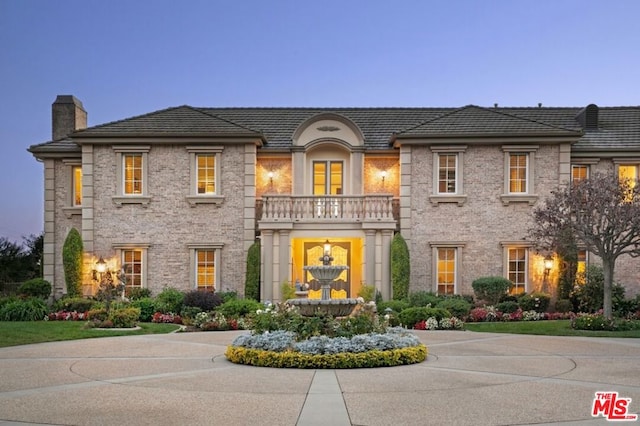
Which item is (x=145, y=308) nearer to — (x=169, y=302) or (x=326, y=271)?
(x=169, y=302)

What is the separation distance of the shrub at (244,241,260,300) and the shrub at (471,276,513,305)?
8.22m

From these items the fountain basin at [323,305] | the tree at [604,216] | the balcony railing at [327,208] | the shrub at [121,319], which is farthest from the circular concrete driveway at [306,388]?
the balcony railing at [327,208]

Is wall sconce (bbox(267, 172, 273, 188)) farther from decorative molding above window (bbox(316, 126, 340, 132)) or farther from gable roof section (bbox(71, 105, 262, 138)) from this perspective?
decorative molding above window (bbox(316, 126, 340, 132))

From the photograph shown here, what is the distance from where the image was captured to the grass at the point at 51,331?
16.4 meters

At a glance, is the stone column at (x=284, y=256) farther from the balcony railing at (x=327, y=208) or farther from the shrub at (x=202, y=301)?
the shrub at (x=202, y=301)

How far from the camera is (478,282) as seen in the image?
23.2 m

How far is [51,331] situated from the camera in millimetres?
17688

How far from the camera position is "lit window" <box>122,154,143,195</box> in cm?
2464

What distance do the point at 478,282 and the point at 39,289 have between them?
17.0 metres

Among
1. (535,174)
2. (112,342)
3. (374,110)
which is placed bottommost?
(112,342)

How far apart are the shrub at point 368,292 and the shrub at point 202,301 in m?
5.24

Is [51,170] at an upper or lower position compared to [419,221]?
upper

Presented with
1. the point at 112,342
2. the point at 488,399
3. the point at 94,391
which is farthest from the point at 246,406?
the point at 112,342

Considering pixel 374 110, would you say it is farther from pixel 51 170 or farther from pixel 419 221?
pixel 51 170
